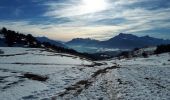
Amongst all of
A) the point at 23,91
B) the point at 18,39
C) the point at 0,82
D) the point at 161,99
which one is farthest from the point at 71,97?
the point at 18,39

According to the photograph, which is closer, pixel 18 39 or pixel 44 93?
pixel 44 93

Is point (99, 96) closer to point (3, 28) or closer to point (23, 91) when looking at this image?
point (23, 91)

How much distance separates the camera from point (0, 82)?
28.4 meters

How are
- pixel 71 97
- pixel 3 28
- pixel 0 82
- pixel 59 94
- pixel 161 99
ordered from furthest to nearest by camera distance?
1. pixel 3 28
2. pixel 0 82
3. pixel 59 94
4. pixel 71 97
5. pixel 161 99

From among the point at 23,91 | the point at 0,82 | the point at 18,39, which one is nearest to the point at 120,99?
the point at 23,91

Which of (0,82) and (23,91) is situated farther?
(0,82)

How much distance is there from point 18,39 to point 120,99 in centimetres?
14849

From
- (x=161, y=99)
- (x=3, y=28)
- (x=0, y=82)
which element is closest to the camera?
(x=161, y=99)

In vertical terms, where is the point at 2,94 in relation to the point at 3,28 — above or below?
below

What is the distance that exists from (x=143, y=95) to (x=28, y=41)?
500 feet

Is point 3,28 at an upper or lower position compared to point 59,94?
upper

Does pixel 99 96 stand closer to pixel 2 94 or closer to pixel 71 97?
pixel 71 97

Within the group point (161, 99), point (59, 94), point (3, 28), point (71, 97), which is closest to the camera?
point (161, 99)

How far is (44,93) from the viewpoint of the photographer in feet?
78.3
